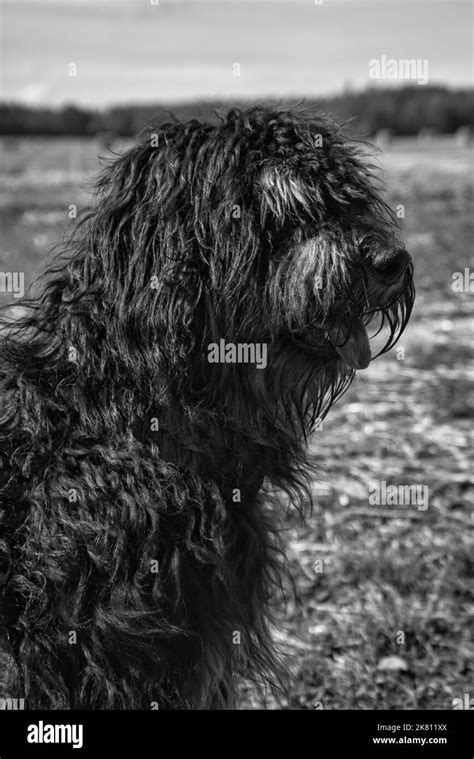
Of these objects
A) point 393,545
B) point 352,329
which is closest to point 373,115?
point 393,545

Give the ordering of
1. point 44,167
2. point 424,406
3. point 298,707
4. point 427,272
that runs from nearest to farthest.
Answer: point 298,707 → point 424,406 → point 427,272 → point 44,167

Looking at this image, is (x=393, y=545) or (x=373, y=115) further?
(x=373, y=115)

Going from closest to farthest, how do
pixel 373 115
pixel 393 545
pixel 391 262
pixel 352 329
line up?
pixel 391 262 → pixel 352 329 → pixel 393 545 → pixel 373 115

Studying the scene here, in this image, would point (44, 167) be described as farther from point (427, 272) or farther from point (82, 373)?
point (82, 373)

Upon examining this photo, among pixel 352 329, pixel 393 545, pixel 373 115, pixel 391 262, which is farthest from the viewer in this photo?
pixel 373 115

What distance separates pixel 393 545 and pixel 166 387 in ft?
10.5

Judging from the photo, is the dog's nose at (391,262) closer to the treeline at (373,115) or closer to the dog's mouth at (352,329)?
the dog's mouth at (352,329)

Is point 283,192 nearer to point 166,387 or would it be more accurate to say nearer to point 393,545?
point 166,387

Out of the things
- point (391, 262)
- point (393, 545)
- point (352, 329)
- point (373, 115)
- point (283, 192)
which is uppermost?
point (373, 115)

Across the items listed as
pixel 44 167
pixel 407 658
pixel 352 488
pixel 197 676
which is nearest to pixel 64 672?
pixel 197 676

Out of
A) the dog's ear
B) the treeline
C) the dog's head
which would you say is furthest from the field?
the treeline

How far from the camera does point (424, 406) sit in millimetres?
7809

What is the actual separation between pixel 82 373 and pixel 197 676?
3.59 feet

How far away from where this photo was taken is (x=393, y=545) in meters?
5.69
